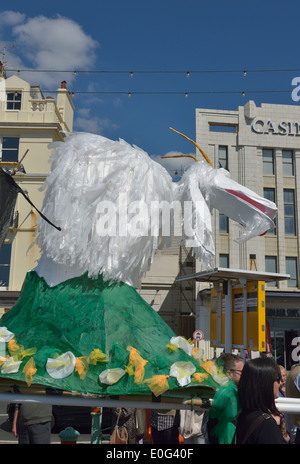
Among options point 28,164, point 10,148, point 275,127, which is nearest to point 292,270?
point 275,127

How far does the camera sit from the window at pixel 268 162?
783 inches

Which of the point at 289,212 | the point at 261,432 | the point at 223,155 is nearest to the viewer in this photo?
the point at 261,432

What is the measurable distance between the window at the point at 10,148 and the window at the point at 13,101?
4.32 ft

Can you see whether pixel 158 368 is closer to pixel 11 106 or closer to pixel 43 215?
pixel 43 215

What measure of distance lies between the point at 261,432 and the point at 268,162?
18981 millimetres

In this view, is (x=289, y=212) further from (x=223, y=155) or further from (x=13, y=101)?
(x=13, y=101)

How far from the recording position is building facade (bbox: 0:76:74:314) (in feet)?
52.3

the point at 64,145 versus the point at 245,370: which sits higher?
the point at 64,145

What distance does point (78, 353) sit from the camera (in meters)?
2.21

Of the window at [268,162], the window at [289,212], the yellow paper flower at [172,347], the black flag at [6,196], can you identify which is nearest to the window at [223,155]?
the window at [268,162]

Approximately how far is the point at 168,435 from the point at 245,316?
2828 mm

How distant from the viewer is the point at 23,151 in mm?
16812

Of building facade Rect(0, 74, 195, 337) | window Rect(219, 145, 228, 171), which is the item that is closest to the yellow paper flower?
building facade Rect(0, 74, 195, 337)

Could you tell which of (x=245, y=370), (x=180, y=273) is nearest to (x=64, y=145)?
(x=245, y=370)
